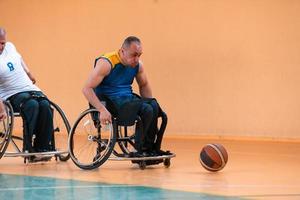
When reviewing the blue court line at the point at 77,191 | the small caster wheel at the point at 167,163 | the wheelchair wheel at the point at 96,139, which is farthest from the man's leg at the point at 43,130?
the blue court line at the point at 77,191

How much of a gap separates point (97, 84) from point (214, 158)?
100cm

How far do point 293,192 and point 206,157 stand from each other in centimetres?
112

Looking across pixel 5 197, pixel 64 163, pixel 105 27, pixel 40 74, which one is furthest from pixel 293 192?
pixel 40 74

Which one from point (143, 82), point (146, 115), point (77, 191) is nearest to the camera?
point (77, 191)

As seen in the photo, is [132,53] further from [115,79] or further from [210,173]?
[210,173]

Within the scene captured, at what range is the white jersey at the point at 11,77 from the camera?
598cm

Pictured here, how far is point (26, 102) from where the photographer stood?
5855mm

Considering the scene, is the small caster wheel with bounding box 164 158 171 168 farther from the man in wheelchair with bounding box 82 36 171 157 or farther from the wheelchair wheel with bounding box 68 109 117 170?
the wheelchair wheel with bounding box 68 109 117 170

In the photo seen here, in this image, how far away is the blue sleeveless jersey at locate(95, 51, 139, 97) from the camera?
18.6 ft

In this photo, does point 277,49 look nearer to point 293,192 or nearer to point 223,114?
point 223,114

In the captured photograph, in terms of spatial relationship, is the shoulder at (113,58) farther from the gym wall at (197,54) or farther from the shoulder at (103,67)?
the gym wall at (197,54)

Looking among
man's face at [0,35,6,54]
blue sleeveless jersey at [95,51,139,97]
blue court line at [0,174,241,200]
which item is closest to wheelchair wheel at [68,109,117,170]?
blue sleeveless jersey at [95,51,139,97]

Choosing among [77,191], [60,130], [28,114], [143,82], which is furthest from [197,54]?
[77,191]

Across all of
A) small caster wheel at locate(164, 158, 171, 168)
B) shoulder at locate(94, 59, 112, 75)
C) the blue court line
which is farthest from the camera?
small caster wheel at locate(164, 158, 171, 168)
